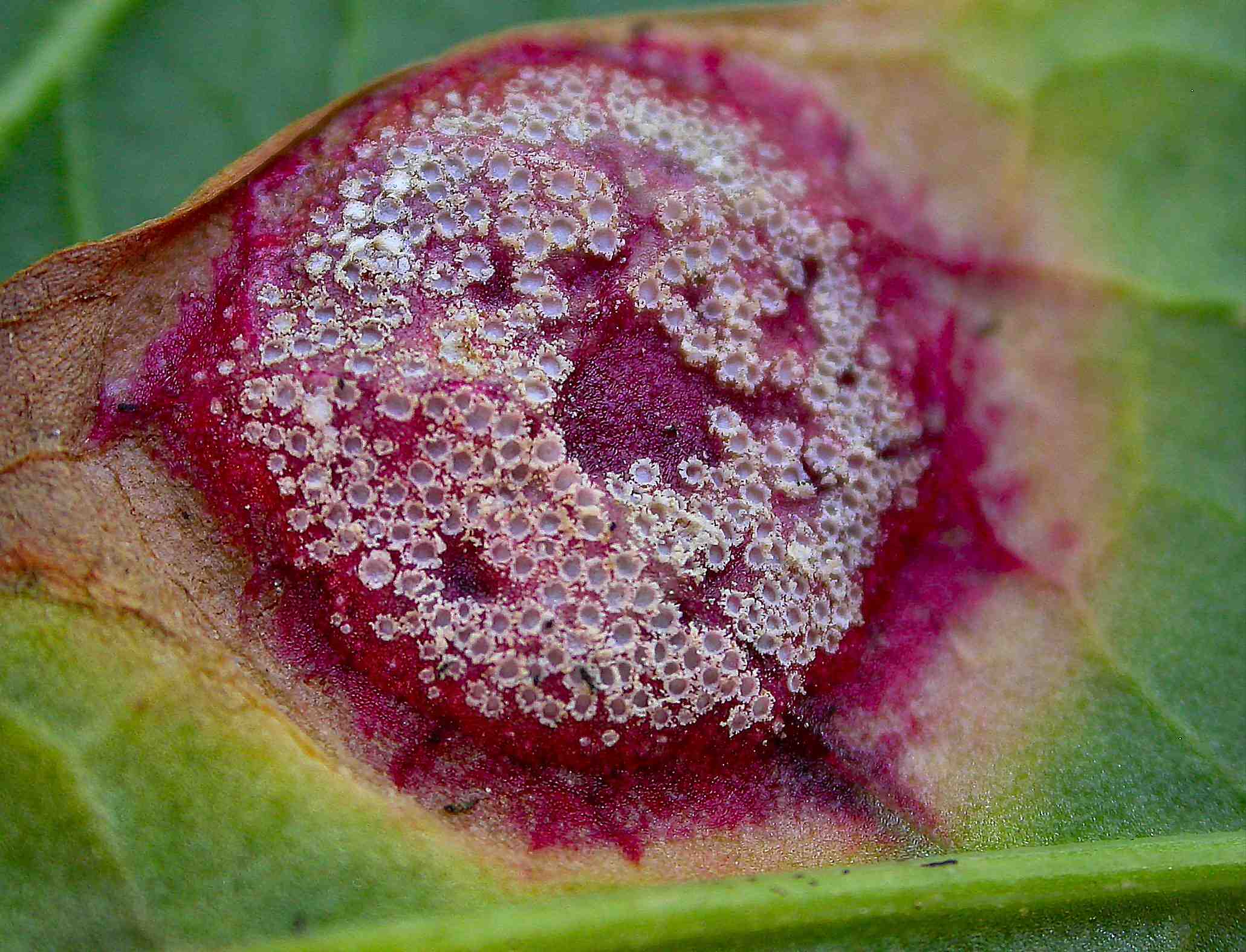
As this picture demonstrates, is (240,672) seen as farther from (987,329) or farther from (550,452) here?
(987,329)

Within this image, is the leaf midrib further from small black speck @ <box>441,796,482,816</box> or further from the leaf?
small black speck @ <box>441,796,482,816</box>

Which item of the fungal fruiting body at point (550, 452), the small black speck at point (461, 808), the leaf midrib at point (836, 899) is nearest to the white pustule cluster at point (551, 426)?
the fungal fruiting body at point (550, 452)

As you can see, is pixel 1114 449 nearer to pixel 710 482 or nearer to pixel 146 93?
pixel 710 482

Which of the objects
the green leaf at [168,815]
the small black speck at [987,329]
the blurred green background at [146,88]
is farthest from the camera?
the small black speck at [987,329]

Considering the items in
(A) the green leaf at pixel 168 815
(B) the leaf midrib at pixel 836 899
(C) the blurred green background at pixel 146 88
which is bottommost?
(B) the leaf midrib at pixel 836 899

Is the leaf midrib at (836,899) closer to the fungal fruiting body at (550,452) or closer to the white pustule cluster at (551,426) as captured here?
the fungal fruiting body at (550,452)

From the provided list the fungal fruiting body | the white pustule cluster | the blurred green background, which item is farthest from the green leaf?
the blurred green background

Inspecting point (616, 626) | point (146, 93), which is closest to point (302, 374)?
point (616, 626)
